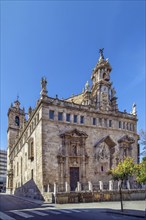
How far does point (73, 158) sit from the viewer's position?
3841cm

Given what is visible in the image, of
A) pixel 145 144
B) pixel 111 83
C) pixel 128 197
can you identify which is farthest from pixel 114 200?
pixel 111 83

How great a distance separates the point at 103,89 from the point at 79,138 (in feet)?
37.5

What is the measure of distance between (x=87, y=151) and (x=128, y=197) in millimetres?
10459

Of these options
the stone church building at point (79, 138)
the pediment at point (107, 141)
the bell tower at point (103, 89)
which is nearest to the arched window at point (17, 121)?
the stone church building at point (79, 138)

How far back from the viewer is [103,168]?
1630 inches

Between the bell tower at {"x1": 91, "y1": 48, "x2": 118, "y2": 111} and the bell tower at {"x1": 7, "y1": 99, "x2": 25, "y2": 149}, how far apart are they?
3617 centimetres

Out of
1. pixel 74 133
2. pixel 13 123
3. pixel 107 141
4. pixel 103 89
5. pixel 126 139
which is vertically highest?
pixel 103 89

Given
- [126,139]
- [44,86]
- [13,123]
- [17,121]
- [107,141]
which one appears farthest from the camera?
[17,121]

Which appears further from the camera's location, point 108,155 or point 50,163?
point 108,155

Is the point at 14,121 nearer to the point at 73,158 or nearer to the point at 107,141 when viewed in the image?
the point at 107,141

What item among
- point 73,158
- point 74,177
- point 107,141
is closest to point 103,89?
point 107,141

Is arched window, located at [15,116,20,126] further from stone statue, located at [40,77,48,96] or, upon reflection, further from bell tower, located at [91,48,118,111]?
stone statue, located at [40,77,48,96]

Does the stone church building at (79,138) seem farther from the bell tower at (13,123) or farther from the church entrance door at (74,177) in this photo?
the bell tower at (13,123)

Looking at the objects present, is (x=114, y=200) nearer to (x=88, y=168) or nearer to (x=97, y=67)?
(x=88, y=168)
